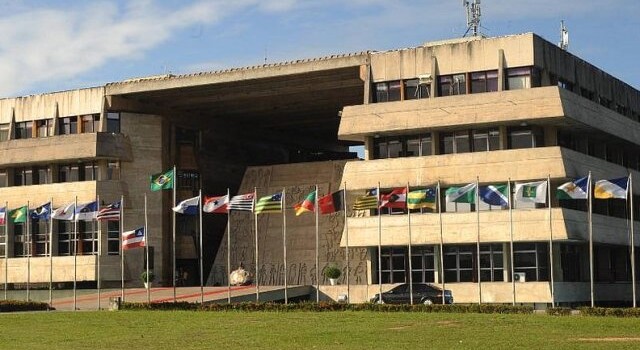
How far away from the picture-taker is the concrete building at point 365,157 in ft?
246

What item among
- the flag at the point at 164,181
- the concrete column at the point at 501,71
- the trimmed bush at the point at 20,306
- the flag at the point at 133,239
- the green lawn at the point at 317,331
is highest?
the concrete column at the point at 501,71

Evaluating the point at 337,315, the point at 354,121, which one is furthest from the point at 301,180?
the point at 337,315

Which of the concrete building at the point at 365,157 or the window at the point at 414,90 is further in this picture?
Answer: the window at the point at 414,90

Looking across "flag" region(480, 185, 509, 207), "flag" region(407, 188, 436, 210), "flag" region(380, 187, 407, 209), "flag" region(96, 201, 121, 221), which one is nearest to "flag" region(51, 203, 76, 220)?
"flag" region(96, 201, 121, 221)

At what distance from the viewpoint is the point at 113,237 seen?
9312cm

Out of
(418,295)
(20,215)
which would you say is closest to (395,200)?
(418,295)

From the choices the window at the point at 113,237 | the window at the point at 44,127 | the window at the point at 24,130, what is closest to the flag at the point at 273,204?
the window at the point at 113,237

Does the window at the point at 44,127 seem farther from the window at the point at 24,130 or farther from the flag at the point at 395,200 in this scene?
the flag at the point at 395,200

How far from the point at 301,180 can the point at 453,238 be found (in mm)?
22544

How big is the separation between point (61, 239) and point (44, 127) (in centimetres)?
984

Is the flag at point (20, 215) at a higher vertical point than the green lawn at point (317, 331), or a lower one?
higher

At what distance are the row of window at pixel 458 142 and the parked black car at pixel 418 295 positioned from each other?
11.9m

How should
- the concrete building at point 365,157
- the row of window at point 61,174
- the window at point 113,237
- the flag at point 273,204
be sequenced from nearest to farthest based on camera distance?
1. the flag at point 273,204
2. the concrete building at point 365,157
3. the window at point 113,237
4. the row of window at point 61,174

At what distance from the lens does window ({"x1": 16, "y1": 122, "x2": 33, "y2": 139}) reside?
3853 inches
